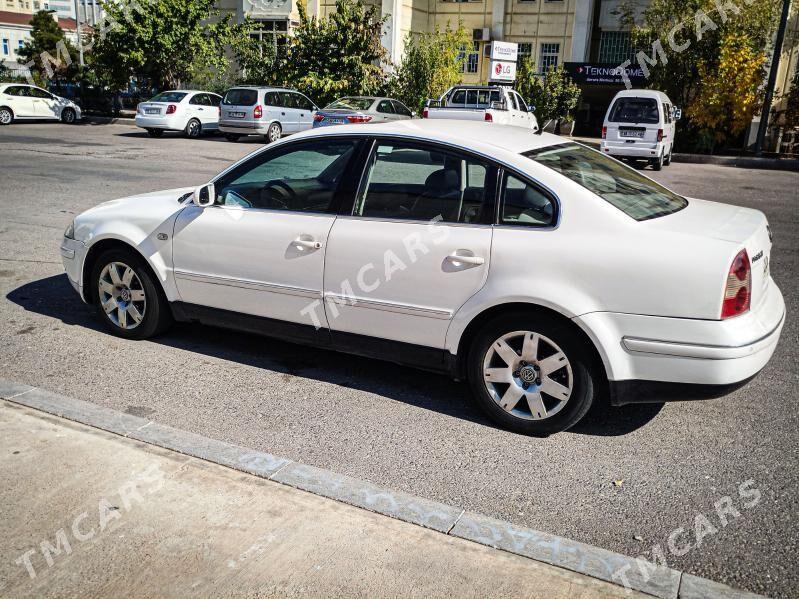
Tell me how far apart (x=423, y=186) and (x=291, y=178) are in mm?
1039

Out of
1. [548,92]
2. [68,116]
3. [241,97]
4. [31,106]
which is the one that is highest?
[548,92]

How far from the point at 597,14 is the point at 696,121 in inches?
528

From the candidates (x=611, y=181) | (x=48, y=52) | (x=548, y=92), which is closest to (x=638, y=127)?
(x=548, y=92)

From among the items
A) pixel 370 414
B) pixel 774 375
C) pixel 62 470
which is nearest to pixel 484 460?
pixel 370 414

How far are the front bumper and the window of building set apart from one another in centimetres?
3501

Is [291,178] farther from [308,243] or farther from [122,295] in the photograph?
[122,295]

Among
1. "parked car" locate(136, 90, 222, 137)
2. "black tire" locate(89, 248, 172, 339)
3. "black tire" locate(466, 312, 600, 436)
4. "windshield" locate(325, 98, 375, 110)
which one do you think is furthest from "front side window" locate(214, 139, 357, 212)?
"parked car" locate(136, 90, 222, 137)

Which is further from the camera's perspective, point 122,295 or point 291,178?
point 122,295

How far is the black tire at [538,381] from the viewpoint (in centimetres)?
405

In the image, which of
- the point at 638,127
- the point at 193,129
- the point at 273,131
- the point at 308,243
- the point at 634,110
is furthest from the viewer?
the point at 193,129

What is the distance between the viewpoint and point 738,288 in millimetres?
3832

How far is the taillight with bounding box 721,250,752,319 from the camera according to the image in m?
3.77

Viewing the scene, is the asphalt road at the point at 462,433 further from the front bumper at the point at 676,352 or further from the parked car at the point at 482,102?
the parked car at the point at 482,102

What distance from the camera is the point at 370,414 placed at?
4.58m
